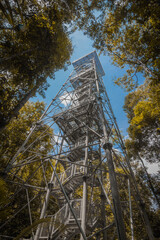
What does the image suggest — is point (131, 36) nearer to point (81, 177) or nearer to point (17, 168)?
point (81, 177)

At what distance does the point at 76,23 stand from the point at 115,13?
2.15 meters

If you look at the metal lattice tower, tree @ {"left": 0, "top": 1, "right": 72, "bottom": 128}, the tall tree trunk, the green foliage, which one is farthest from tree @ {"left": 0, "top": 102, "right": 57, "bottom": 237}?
the green foliage

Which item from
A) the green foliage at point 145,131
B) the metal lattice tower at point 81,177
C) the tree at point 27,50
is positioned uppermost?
the green foliage at point 145,131

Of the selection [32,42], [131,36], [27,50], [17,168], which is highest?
[131,36]

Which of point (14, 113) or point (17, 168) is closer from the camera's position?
point (14, 113)

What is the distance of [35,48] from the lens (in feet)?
18.1

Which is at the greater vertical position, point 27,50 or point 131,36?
point 131,36

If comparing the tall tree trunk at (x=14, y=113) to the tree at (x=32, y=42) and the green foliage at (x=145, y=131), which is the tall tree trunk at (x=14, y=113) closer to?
the tree at (x=32, y=42)

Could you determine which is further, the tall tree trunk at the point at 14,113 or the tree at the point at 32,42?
the tree at the point at 32,42

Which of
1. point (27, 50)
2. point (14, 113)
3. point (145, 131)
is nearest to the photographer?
point (14, 113)

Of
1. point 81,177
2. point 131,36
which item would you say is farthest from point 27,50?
point 81,177

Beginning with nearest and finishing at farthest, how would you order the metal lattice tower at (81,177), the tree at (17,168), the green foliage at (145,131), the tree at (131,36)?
the metal lattice tower at (81,177), the tree at (131,36), the tree at (17,168), the green foliage at (145,131)

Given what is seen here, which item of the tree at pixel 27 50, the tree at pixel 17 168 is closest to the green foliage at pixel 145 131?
the tree at pixel 17 168

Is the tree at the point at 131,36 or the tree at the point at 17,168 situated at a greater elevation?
the tree at the point at 131,36
